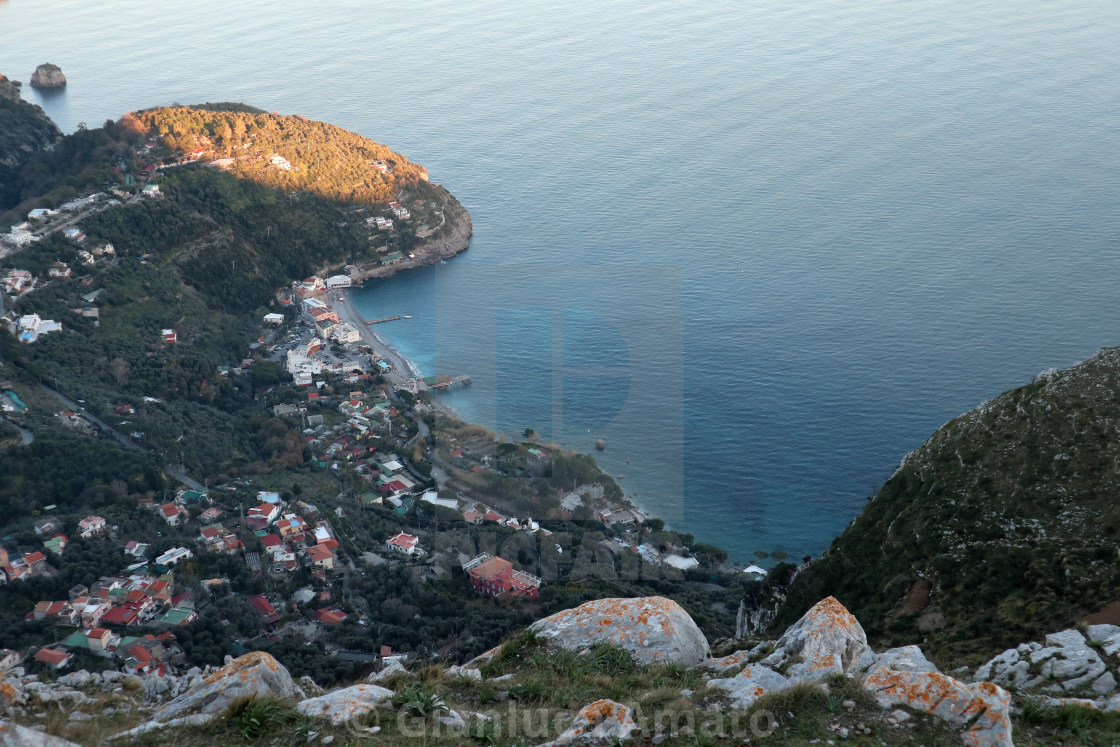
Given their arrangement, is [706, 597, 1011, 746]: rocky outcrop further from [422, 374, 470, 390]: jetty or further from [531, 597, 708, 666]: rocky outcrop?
[422, 374, 470, 390]: jetty

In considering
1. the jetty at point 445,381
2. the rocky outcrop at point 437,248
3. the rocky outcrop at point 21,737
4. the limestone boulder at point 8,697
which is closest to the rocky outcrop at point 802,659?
the rocky outcrop at point 21,737

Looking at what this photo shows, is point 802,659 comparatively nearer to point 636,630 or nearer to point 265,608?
point 636,630

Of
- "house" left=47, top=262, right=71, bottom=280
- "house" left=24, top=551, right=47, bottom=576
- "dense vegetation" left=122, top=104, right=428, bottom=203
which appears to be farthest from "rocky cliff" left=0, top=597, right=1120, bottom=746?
"dense vegetation" left=122, top=104, right=428, bottom=203

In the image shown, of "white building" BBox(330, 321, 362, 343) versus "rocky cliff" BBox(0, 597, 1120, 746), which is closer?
"rocky cliff" BBox(0, 597, 1120, 746)

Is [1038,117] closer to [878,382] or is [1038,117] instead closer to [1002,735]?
[878,382]

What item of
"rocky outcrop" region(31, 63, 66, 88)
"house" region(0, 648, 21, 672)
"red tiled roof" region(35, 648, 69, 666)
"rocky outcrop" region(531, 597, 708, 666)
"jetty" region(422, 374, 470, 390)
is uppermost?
"rocky outcrop" region(31, 63, 66, 88)

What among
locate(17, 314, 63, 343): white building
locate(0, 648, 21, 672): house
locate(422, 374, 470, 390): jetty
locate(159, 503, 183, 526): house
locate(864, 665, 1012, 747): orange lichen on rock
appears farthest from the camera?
locate(422, 374, 470, 390): jetty

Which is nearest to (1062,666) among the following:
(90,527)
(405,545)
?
(405,545)
